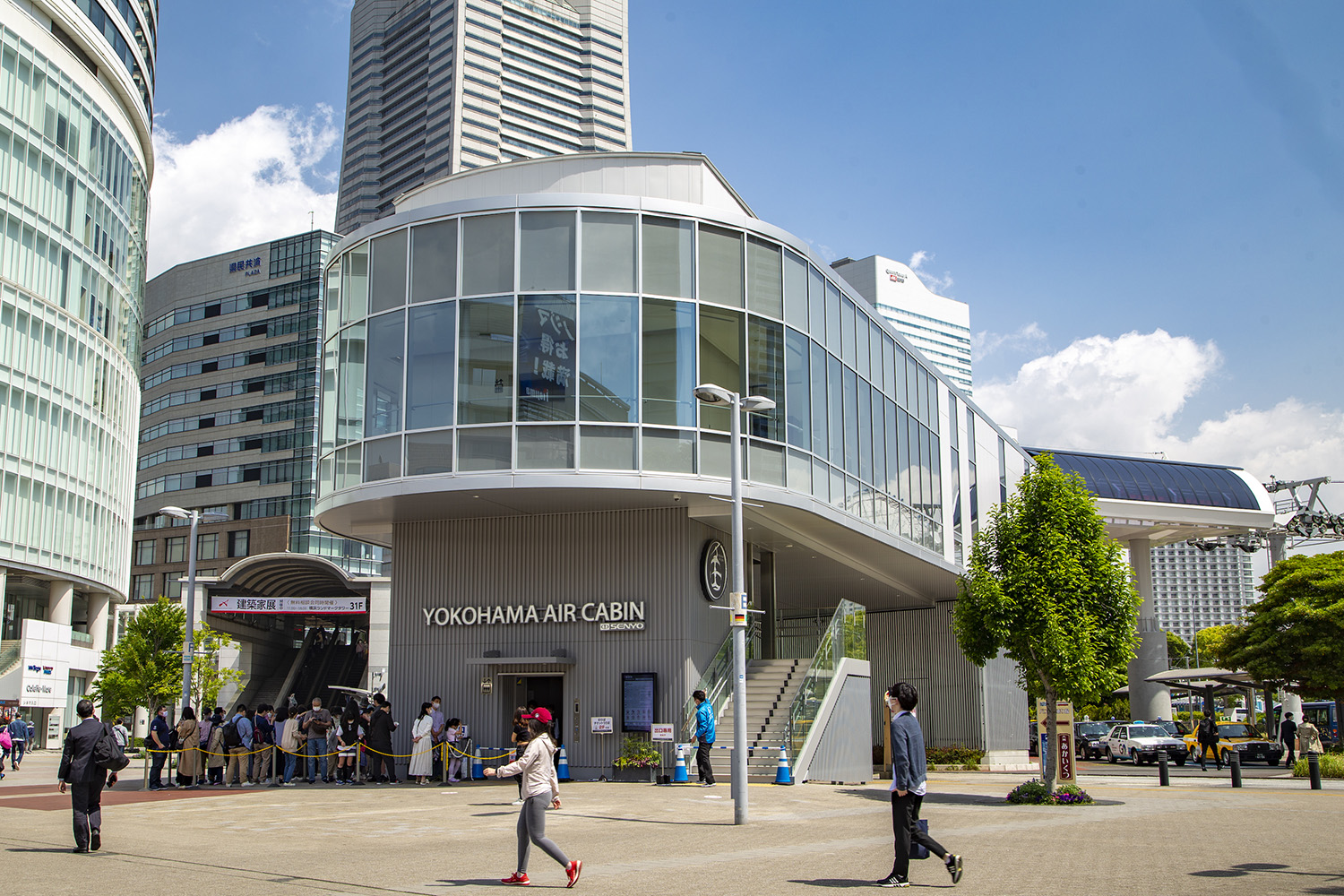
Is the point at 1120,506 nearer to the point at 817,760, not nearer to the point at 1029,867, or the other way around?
the point at 817,760

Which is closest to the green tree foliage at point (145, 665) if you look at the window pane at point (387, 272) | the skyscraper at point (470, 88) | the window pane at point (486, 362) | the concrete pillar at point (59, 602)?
the concrete pillar at point (59, 602)

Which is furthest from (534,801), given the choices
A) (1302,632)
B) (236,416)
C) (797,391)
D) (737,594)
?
(236,416)

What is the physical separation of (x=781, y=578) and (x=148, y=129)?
5013cm

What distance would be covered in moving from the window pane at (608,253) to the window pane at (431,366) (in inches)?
111

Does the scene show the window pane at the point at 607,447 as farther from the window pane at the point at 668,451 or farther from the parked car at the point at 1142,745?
the parked car at the point at 1142,745

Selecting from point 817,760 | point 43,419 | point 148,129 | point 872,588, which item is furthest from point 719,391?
point 148,129

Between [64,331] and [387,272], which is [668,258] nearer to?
[387,272]

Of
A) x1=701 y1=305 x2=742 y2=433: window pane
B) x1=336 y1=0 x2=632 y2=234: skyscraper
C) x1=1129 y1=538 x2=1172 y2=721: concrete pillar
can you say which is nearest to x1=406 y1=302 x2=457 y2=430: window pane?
x1=701 y1=305 x2=742 y2=433: window pane

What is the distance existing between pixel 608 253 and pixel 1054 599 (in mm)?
10711

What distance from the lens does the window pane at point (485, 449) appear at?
22655mm

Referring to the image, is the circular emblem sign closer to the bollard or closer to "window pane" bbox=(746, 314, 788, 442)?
"window pane" bbox=(746, 314, 788, 442)

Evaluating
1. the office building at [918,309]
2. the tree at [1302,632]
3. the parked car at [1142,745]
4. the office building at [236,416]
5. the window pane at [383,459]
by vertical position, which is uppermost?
the office building at [918,309]

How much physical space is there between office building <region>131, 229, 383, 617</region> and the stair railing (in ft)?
224

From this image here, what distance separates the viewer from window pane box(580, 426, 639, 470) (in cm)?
2266
